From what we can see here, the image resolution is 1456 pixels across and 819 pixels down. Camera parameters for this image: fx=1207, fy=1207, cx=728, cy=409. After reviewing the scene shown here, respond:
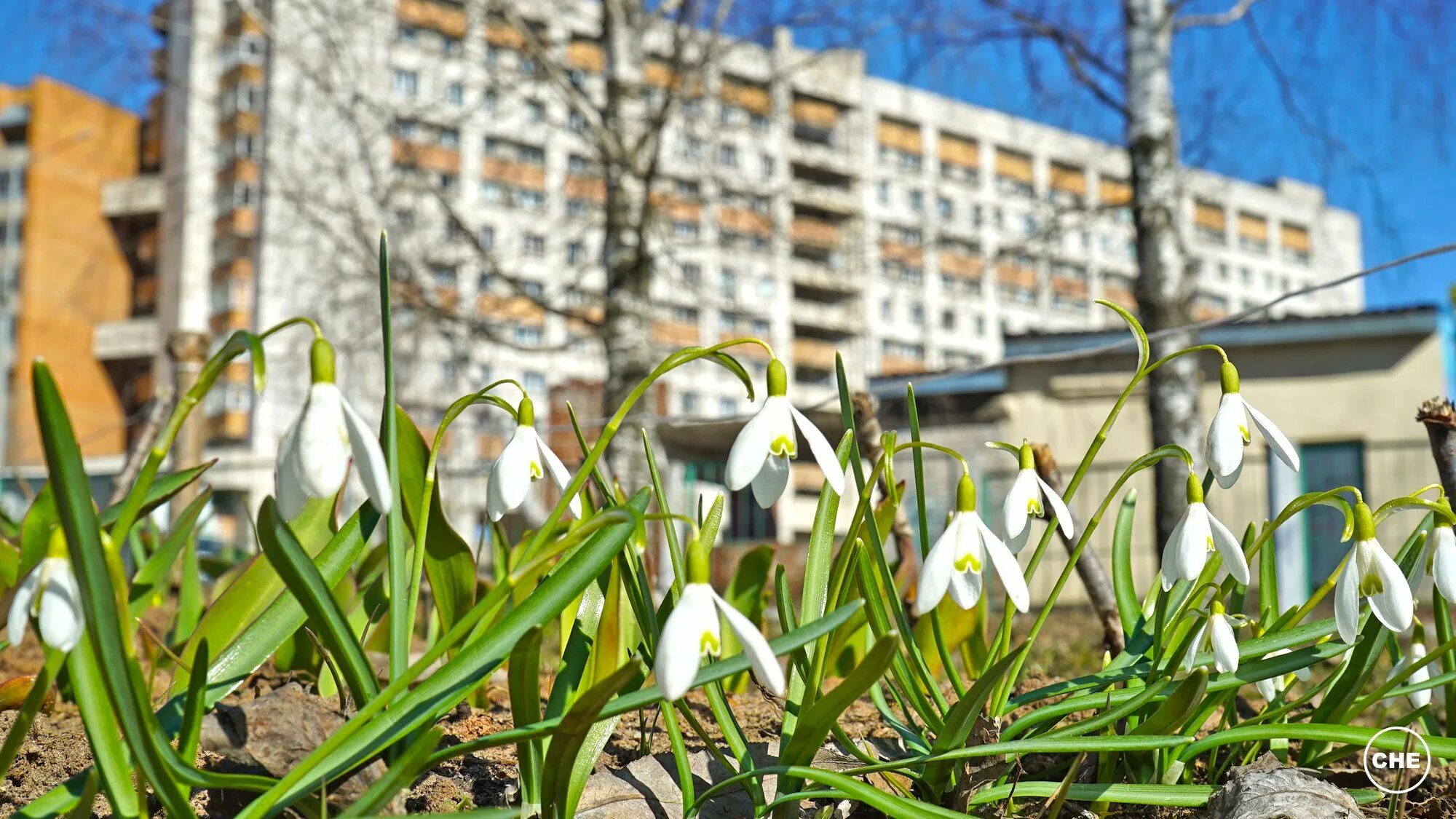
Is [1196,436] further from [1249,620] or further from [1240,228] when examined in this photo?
[1240,228]

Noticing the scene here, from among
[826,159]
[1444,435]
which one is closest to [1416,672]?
[1444,435]

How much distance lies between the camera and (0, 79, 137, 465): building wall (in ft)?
125

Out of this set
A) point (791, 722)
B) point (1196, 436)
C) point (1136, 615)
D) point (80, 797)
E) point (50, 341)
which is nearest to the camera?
point (80, 797)

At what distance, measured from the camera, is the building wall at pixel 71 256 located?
1497 inches

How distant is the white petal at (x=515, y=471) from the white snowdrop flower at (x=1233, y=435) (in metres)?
0.73

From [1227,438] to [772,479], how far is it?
49cm

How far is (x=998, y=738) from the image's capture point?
1.44 meters

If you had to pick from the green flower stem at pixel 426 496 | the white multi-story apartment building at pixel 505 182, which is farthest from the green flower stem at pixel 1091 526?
the white multi-story apartment building at pixel 505 182

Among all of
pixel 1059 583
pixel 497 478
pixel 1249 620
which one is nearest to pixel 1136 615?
pixel 1249 620

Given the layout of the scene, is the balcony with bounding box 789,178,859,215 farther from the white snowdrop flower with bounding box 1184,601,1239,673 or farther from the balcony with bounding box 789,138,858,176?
the balcony with bounding box 789,138,858,176

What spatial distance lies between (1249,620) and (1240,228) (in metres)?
66.4

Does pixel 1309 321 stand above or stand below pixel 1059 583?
above

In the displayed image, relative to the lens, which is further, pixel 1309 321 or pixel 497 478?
pixel 1309 321

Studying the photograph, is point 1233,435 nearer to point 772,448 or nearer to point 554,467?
point 772,448
